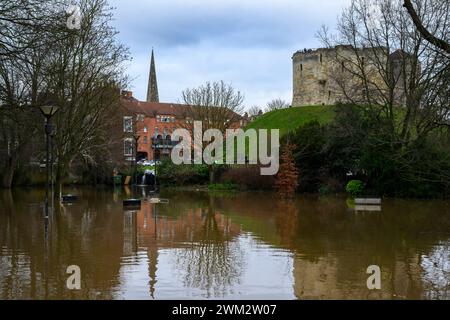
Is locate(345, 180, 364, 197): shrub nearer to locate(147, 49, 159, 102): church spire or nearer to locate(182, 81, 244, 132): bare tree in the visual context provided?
locate(182, 81, 244, 132): bare tree

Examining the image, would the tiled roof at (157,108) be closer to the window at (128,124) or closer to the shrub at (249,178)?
the window at (128,124)

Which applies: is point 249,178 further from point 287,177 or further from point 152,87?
point 152,87

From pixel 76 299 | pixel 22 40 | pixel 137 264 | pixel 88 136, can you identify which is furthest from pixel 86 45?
pixel 76 299

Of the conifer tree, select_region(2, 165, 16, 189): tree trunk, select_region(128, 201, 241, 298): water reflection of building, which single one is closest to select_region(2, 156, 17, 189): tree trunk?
select_region(2, 165, 16, 189): tree trunk

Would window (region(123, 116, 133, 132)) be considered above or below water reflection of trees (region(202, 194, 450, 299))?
above

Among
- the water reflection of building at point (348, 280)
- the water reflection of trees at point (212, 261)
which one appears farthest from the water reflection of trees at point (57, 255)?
the water reflection of building at point (348, 280)

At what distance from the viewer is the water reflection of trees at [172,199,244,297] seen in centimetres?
961

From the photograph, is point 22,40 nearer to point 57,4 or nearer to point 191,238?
point 57,4

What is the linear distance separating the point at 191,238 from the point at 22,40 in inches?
282

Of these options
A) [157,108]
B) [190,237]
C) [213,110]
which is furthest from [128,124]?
[157,108]

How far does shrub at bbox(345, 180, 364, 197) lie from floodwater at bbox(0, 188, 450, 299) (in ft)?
46.0

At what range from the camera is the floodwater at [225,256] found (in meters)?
9.09

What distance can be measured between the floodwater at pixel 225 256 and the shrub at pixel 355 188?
14006 millimetres

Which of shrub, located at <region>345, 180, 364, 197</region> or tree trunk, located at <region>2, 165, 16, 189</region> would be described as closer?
shrub, located at <region>345, 180, 364, 197</region>
